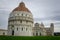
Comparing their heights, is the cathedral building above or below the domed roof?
below

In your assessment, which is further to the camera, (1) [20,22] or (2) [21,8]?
(2) [21,8]

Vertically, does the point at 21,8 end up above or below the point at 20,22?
above

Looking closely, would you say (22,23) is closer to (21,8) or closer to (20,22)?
(20,22)

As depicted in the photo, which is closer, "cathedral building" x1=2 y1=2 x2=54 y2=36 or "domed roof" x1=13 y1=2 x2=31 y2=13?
"cathedral building" x1=2 y1=2 x2=54 y2=36

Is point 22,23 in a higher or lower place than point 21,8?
lower

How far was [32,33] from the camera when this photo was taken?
73688mm

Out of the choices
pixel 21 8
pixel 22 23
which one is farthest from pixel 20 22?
pixel 21 8

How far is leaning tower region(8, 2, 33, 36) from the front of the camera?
228 ft

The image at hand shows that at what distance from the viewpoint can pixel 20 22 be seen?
69.8 metres

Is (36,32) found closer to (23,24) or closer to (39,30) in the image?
(39,30)

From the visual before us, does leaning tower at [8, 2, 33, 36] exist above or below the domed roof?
below

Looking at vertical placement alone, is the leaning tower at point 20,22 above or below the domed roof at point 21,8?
below

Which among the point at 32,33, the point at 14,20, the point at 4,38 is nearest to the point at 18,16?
the point at 14,20

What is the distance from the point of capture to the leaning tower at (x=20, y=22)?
6937 cm
